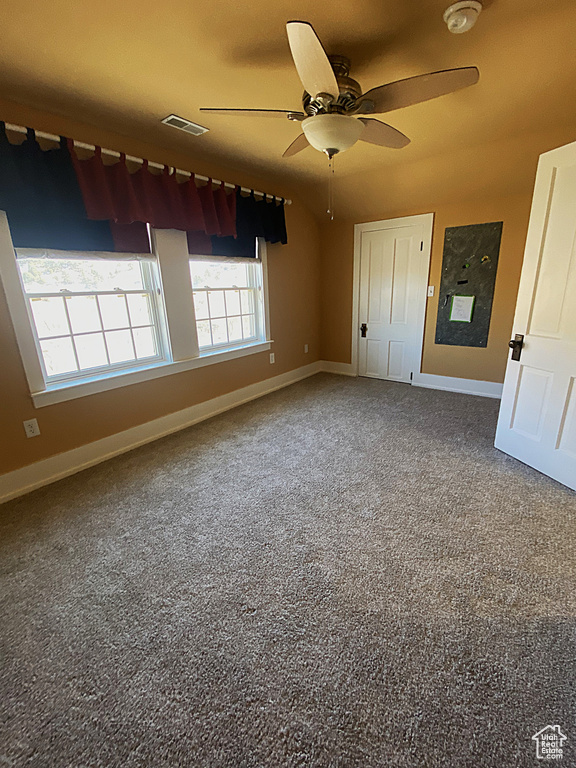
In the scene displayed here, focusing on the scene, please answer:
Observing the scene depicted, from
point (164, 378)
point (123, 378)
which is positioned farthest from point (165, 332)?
point (123, 378)

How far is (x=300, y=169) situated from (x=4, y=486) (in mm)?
3797

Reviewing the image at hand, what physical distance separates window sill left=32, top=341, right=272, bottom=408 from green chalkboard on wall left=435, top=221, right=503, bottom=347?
2.52m

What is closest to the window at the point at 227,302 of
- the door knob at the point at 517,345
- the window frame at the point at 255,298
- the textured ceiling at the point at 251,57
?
the window frame at the point at 255,298

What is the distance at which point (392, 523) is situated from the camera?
197 cm

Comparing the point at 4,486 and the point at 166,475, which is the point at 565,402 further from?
the point at 4,486

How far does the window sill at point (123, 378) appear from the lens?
96.3 inches

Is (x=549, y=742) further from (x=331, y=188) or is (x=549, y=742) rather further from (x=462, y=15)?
(x=331, y=188)

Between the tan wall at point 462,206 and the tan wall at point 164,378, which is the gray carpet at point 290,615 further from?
the tan wall at point 462,206

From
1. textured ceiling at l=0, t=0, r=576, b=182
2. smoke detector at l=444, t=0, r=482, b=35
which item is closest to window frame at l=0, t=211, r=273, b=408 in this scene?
textured ceiling at l=0, t=0, r=576, b=182

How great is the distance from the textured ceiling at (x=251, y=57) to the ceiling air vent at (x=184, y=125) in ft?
0.18

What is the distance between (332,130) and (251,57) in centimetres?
60

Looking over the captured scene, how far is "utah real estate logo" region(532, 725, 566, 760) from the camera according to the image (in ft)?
3.27

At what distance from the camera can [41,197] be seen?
7.14ft

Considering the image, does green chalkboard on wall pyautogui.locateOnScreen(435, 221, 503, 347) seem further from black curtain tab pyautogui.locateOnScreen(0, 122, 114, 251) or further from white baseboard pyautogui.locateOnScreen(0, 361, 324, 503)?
black curtain tab pyautogui.locateOnScreen(0, 122, 114, 251)
